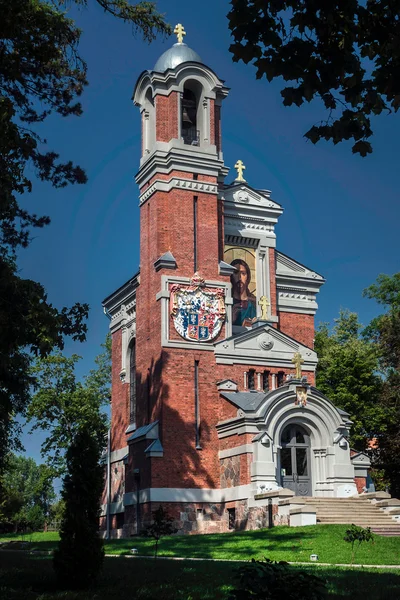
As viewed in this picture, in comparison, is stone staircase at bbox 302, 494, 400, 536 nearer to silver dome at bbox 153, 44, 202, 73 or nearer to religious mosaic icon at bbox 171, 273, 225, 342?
religious mosaic icon at bbox 171, 273, 225, 342

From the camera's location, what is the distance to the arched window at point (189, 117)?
34844mm

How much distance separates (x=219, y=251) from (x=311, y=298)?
5.89m

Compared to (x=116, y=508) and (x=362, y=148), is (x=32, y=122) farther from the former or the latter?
(x=116, y=508)

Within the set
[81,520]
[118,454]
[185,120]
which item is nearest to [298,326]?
[118,454]

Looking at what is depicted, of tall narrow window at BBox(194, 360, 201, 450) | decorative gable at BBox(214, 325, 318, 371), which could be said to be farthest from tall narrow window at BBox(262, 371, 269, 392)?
tall narrow window at BBox(194, 360, 201, 450)

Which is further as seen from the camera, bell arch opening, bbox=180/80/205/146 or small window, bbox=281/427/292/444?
bell arch opening, bbox=180/80/205/146

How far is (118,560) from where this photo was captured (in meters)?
18.0

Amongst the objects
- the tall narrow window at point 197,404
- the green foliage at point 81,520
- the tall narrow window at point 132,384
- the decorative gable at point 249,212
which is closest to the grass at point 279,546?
the tall narrow window at point 197,404

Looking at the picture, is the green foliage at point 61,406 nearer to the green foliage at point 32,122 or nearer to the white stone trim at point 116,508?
the white stone trim at point 116,508

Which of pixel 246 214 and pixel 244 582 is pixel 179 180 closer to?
pixel 246 214

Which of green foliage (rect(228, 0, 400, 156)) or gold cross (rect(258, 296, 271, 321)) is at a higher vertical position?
gold cross (rect(258, 296, 271, 321))

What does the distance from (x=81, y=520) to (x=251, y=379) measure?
65.5 ft

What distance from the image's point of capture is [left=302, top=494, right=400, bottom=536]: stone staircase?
25844 millimetres

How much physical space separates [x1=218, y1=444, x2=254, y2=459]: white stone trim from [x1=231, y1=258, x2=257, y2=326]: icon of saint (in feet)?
21.1
